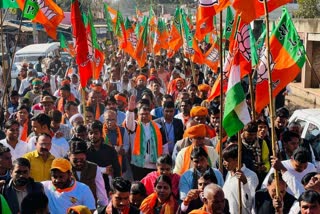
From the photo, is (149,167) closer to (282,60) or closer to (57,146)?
(57,146)

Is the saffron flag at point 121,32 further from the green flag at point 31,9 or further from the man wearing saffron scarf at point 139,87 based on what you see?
the green flag at point 31,9

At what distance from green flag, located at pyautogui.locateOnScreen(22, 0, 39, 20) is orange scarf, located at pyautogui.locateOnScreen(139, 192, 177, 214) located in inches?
188

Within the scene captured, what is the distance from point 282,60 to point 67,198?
295 centimetres

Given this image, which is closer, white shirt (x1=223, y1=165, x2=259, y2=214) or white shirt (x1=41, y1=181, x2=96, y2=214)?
white shirt (x1=41, y1=181, x2=96, y2=214)

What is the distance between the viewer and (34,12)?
31.3ft

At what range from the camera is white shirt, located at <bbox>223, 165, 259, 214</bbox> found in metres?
5.85

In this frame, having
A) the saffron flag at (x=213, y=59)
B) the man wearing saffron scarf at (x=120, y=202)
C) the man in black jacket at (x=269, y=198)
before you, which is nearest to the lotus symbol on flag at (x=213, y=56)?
the saffron flag at (x=213, y=59)

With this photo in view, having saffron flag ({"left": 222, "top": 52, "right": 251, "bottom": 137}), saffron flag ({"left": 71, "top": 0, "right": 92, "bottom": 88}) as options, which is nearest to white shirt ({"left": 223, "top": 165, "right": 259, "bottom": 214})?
saffron flag ({"left": 222, "top": 52, "right": 251, "bottom": 137})

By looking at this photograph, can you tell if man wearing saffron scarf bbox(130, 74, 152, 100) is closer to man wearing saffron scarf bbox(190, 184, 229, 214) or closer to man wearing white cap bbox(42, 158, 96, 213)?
man wearing white cap bbox(42, 158, 96, 213)

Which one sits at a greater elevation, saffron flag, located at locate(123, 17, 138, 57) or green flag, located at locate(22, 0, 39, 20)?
green flag, located at locate(22, 0, 39, 20)

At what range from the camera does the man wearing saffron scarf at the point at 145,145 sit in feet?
26.6

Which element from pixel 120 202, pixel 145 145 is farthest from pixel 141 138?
pixel 120 202

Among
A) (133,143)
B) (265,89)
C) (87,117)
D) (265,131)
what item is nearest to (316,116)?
(265,131)

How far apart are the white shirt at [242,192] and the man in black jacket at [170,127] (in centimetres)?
252
